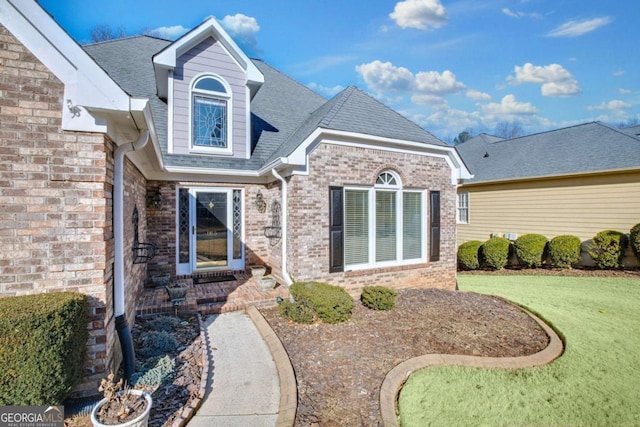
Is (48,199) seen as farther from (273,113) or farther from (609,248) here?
(609,248)

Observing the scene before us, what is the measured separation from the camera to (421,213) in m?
8.50

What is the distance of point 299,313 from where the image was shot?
557 cm

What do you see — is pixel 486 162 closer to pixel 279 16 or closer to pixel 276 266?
pixel 279 16

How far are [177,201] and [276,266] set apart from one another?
304 cm

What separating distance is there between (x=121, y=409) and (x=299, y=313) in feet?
10.5

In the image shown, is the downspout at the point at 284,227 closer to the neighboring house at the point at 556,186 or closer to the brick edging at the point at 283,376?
the brick edging at the point at 283,376

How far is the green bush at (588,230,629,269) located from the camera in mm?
→ 10562

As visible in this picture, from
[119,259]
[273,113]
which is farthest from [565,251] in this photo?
[119,259]

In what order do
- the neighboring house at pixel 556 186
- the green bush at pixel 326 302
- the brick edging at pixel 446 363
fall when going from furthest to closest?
the neighboring house at pixel 556 186, the green bush at pixel 326 302, the brick edging at pixel 446 363

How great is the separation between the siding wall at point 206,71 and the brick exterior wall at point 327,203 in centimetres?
288

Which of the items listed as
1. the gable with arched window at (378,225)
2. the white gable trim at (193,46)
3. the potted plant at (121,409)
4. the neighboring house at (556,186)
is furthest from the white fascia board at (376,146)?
the neighboring house at (556,186)

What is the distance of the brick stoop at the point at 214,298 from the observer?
19.0 feet

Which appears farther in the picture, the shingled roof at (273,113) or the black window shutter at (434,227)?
the black window shutter at (434,227)

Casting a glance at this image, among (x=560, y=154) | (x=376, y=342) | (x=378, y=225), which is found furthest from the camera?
(x=560, y=154)
